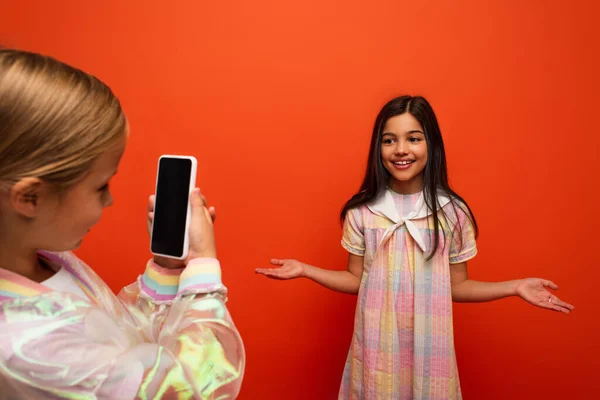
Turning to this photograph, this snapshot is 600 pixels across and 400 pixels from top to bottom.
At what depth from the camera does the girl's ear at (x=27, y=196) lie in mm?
437

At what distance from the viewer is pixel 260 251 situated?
1.37 m

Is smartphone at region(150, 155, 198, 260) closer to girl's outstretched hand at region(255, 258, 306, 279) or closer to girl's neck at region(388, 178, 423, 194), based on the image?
girl's outstretched hand at region(255, 258, 306, 279)

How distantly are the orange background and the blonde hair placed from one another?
2.82ft

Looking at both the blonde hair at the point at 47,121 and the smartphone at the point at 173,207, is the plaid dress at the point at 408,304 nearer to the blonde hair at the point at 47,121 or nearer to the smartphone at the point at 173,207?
the smartphone at the point at 173,207

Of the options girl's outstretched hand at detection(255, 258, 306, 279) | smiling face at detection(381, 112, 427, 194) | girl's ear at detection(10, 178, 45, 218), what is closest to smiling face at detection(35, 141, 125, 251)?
girl's ear at detection(10, 178, 45, 218)

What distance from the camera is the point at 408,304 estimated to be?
105 cm

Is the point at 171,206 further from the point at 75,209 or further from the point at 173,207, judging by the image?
the point at 75,209

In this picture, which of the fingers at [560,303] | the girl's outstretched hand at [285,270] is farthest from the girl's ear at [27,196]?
the fingers at [560,303]

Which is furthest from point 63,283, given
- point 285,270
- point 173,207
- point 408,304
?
point 408,304

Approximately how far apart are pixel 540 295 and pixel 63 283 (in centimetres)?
91

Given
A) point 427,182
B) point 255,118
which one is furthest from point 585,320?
point 255,118

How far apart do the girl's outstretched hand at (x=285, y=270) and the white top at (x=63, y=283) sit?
522 mm


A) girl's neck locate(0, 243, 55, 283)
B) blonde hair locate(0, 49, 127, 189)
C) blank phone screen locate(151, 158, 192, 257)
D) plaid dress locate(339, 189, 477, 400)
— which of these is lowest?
plaid dress locate(339, 189, 477, 400)

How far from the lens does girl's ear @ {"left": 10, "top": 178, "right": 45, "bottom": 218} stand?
17.2 inches
